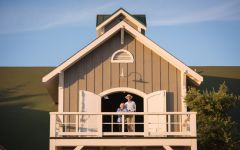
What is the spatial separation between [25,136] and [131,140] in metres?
8.57

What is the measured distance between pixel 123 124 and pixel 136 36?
414cm

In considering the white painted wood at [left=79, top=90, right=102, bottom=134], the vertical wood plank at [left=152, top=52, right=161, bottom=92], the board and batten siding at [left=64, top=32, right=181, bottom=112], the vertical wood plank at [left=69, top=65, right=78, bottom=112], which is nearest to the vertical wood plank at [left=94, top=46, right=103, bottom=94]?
the board and batten siding at [left=64, top=32, right=181, bottom=112]

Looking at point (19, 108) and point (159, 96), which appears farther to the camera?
point (19, 108)

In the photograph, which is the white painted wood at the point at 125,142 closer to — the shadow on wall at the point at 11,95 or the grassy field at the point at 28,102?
the grassy field at the point at 28,102

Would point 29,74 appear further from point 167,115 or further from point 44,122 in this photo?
point 167,115

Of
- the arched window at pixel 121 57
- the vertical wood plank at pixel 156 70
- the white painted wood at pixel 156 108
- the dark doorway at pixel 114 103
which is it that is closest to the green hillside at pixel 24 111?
the dark doorway at pixel 114 103

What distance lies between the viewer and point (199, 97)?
2728cm

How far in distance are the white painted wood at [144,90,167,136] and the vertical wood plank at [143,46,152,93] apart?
1.20 feet

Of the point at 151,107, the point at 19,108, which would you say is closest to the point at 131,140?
the point at 151,107

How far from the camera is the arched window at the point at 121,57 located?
93.0ft

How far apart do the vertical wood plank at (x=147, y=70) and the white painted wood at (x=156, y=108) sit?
366 millimetres

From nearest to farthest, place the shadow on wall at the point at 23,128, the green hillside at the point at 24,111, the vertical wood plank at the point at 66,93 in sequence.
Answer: the vertical wood plank at the point at 66,93 < the shadow on wall at the point at 23,128 < the green hillside at the point at 24,111

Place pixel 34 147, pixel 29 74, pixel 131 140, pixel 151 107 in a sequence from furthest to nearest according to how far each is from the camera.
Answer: pixel 29 74 → pixel 34 147 → pixel 151 107 → pixel 131 140

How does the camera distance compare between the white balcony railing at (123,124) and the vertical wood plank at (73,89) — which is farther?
the vertical wood plank at (73,89)
